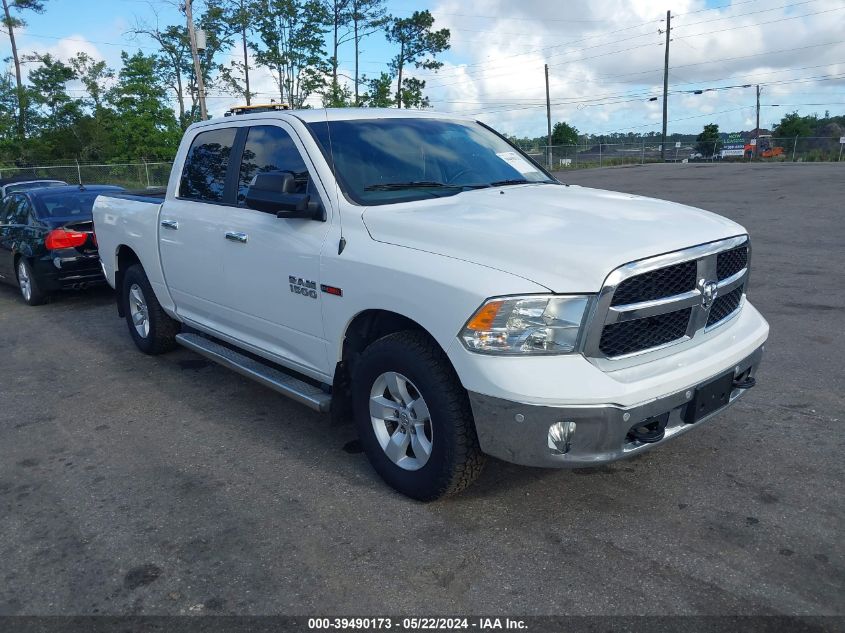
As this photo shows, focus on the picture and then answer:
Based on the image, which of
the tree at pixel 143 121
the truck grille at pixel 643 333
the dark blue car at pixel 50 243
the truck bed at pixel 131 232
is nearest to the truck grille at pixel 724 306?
the truck grille at pixel 643 333

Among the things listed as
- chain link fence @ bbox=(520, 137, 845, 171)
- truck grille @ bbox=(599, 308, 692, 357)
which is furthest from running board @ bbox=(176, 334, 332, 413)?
chain link fence @ bbox=(520, 137, 845, 171)

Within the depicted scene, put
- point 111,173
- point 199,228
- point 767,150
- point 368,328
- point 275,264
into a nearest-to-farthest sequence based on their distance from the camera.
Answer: point 368,328 < point 275,264 < point 199,228 < point 111,173 < point 767,150

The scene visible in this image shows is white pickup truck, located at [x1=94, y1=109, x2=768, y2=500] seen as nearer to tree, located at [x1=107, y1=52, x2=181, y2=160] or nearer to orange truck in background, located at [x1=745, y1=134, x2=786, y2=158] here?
tree, located at [x1=107, y1=52, x2=181, y2=160]

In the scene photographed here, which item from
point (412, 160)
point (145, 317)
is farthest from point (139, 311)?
point (412, 160)

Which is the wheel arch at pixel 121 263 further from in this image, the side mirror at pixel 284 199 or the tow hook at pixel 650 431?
the tow hook at pixel 650 431

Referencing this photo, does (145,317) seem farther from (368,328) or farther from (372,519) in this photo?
(372,519)

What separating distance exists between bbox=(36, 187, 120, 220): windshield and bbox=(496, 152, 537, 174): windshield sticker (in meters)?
6.45

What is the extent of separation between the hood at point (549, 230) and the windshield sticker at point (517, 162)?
2.14 ft

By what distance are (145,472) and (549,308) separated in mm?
2635

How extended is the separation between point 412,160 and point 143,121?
41929mm

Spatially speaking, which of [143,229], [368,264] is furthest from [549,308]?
[143,229]

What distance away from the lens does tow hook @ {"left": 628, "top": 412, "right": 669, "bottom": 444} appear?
3169mm

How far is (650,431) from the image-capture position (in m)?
3.22

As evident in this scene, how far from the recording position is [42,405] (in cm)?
549
